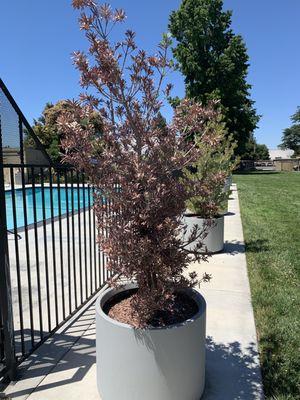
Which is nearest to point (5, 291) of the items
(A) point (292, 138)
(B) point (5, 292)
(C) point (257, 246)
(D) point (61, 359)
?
(B) point (5, 292)

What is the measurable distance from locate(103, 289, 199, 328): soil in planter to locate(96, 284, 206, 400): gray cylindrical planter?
0.39 feet

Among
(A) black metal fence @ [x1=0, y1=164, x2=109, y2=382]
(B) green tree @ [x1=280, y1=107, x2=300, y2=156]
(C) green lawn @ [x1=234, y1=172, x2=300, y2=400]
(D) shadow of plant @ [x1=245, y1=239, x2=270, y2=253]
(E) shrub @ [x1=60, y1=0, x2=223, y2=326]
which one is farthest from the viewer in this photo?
(B) green tree @ [x1=280, y1=107, x2=300, y2=156]

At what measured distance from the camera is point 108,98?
2230 millimetres

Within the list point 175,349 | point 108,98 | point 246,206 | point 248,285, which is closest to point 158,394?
point 175,349

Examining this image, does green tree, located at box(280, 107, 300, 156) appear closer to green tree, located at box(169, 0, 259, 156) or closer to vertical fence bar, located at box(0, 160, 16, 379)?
green tree, located at box(169, 0, 259, 156)

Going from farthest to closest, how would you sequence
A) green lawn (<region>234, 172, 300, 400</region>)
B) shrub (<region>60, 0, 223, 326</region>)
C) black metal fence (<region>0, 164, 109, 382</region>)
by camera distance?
green lawn (<region>234, 172, 300, 400</region>), black metal fence (<region>0, 164, 109, 382</region>), shrub (<region>60, 0, 223, 326</region>)

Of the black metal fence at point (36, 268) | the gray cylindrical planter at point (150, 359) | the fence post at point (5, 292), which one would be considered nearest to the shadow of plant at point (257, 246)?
the black metal fence at point (36, 268)

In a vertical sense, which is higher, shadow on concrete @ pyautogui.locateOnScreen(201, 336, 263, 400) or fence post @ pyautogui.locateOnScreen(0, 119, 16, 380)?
fence post @ pyautogui.locateOnScreen(0, 119, 16, 380)

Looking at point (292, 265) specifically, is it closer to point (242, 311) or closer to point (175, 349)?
point (242, 311)

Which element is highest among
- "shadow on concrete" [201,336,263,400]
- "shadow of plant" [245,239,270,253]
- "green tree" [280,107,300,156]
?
"green tree" [280,107,300,156]

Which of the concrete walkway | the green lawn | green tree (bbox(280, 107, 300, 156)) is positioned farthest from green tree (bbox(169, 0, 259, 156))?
green tree (bbox(280, 107, 300, 156))

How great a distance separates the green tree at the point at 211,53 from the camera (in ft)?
109

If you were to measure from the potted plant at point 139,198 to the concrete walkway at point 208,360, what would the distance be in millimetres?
423

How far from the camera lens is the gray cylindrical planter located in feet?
7.11
